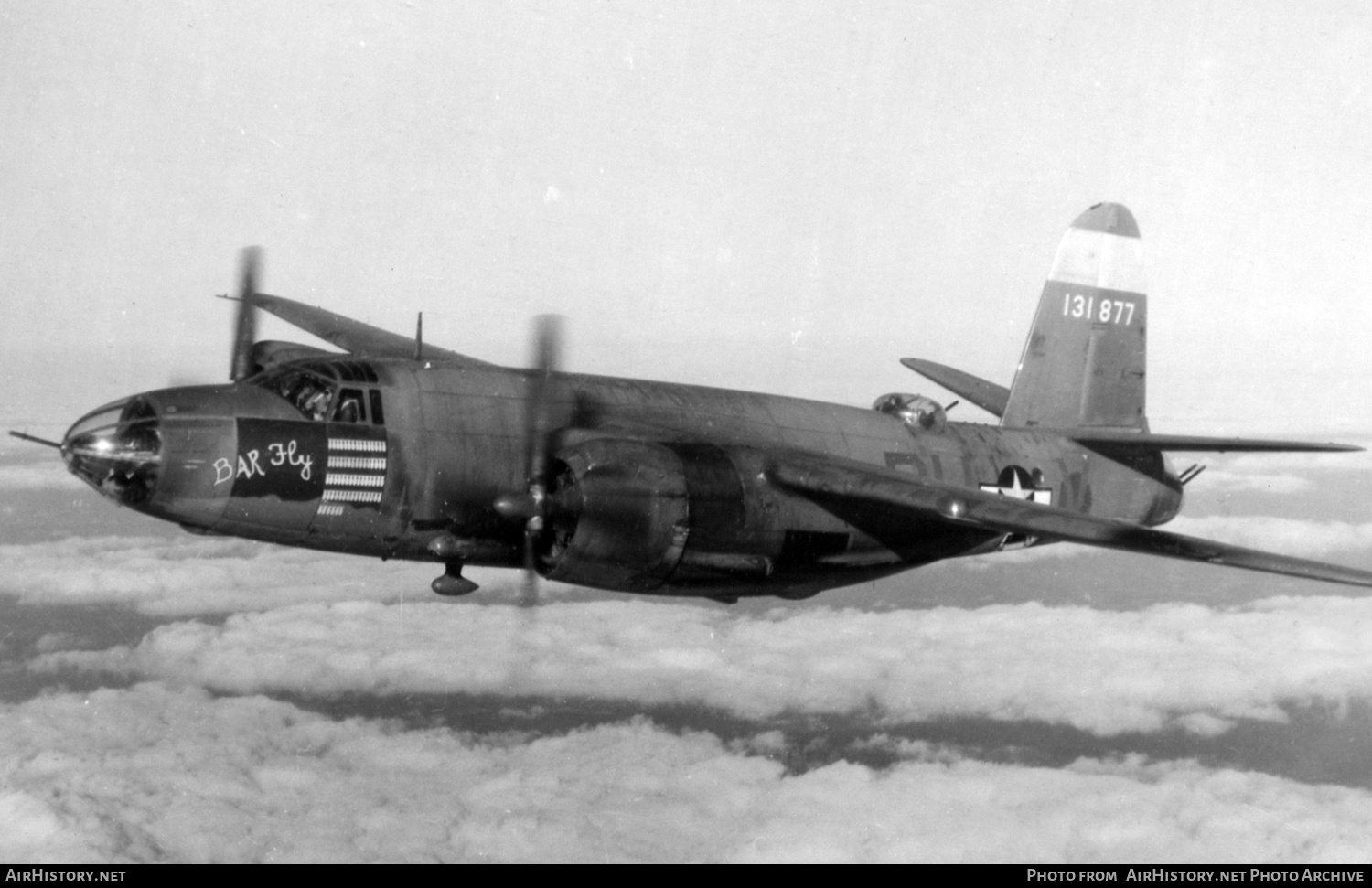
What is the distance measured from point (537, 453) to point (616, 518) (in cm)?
136

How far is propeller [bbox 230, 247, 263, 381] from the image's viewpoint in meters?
14.9

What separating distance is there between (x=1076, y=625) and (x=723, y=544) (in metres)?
27.3

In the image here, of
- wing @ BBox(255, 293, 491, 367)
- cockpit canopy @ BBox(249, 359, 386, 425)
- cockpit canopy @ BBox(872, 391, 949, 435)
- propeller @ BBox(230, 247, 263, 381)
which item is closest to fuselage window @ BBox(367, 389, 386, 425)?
cockpit canopy @ BBox(249, 359, 386, 425)

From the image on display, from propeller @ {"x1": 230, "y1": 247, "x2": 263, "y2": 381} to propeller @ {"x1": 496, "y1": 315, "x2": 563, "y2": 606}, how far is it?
4.33 metres

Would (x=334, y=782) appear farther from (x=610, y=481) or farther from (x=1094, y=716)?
(x=1094, y=716)

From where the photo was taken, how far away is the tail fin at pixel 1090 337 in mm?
19484

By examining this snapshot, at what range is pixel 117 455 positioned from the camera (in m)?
10.8

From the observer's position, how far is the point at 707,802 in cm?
2500

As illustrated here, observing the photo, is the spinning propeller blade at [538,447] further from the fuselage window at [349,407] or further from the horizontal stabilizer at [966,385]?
the horizontal stabilizer at [966,385]

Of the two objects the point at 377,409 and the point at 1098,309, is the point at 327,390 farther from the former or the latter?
the point at 1098,309

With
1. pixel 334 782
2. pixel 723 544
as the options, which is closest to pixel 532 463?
pixel 723 544

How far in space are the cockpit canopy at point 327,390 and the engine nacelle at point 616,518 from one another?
2.23 metres

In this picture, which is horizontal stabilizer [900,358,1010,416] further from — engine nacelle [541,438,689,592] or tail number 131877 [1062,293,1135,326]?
engine nacelle [541,438,689,592]

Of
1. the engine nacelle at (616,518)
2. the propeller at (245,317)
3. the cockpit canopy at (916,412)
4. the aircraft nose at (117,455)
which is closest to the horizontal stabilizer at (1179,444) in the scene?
the cockpit canopy at (916,412)
